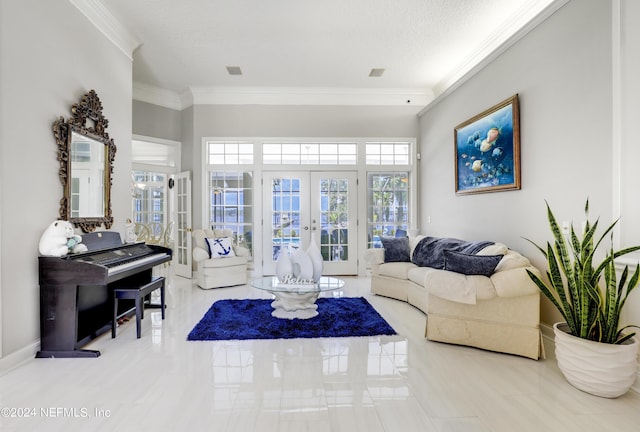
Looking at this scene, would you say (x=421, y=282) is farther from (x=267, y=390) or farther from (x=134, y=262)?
(x=134, y=262)

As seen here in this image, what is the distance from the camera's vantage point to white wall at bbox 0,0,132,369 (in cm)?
225

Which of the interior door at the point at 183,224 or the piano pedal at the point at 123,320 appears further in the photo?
the interior door at the point at 183,224

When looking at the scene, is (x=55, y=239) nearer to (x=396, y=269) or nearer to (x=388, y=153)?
(x=396, y=269)

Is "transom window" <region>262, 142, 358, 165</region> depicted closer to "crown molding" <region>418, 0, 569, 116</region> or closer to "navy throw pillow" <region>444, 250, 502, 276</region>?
"crown molding" <region>418, 0, 569, 116</region>

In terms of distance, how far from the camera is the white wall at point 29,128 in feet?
7.37

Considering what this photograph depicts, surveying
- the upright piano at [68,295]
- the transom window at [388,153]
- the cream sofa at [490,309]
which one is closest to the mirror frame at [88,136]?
the upright piano at [68,295]

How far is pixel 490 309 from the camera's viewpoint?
8.42ft

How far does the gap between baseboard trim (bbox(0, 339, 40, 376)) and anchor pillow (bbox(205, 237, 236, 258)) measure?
7.97 feet

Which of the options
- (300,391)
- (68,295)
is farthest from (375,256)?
(68,295)

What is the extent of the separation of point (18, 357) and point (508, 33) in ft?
17.8

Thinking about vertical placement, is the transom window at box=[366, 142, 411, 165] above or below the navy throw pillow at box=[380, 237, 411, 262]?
above

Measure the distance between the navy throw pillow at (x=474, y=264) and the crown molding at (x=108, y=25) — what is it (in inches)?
162

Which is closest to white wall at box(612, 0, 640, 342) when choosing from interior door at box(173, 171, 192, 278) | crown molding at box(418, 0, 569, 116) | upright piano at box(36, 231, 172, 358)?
crown molding at box(418, 0, 569, 116)

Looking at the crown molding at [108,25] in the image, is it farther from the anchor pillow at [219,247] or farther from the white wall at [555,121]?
the white wall at [555,121]
